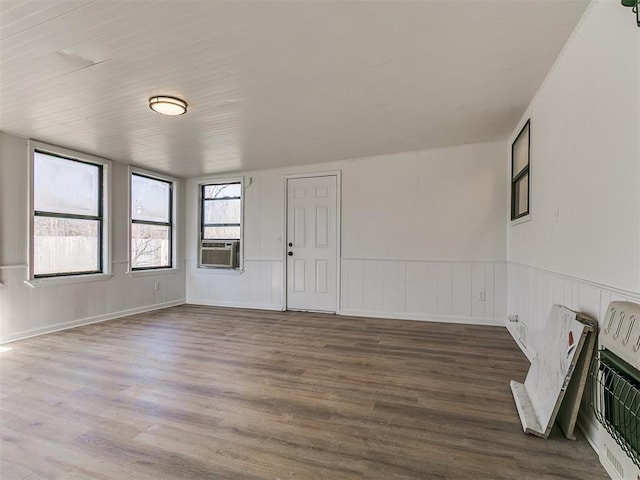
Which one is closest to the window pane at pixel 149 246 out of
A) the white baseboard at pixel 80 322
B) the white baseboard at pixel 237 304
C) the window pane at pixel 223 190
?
the white baseboard at pixel 80 322

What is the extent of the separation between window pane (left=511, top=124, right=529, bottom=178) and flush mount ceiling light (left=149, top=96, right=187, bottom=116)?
329 centimetres

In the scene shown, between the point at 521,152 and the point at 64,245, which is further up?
the point at 521,152

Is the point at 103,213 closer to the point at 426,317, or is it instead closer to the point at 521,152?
the point at 426,317

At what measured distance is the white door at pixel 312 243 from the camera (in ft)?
17.2

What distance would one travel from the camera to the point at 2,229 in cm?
371

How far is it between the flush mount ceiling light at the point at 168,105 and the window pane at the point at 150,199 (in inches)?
110

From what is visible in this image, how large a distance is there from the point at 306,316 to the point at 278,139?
103 inches

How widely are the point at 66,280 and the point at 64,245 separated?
47cm

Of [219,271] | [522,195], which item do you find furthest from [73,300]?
[522,195]

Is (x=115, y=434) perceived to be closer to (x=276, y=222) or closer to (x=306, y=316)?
(x=306, y=316)

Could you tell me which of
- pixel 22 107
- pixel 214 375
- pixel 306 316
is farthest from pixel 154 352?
pixel 22 107

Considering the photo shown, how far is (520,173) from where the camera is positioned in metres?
3.60

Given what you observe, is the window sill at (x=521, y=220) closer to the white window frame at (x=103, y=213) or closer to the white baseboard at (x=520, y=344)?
the white baseboard at (x=520, y=344)

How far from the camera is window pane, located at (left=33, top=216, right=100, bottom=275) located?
13.5ft
